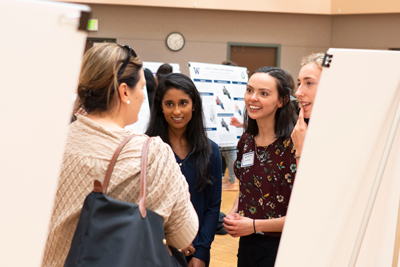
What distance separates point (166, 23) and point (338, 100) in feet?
31.6

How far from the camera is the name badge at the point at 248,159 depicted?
6.47 feet

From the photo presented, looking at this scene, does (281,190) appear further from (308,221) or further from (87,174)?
(87,174)

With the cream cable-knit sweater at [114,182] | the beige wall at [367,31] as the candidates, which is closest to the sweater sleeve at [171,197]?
the cream cable-knit sweater at [114,182]

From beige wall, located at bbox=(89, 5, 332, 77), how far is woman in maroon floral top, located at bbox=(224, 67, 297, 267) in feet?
27.5

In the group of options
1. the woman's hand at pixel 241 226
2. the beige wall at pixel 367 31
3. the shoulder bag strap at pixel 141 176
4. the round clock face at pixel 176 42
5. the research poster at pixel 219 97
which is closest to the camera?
the shoulder bag strap at pixel 141 176

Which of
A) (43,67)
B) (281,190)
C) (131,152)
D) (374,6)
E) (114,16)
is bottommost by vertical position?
(281,190)

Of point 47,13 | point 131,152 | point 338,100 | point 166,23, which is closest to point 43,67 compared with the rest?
point 47,13

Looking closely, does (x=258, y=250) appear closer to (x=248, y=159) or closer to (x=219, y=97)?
(x=248, y=159)

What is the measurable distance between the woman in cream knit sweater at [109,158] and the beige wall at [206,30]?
9114 millimetres

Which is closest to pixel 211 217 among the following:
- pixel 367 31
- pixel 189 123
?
pixel 189 123

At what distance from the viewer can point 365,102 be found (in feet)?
3.03

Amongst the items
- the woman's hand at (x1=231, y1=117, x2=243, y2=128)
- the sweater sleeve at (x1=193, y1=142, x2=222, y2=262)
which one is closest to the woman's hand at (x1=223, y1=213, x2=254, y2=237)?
the sweater sleeve at (x1=193, y1=142, x2=222, y2=262)

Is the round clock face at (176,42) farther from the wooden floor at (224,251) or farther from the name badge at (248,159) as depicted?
the name badge at (248,159)

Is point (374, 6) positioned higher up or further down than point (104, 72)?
higher up
